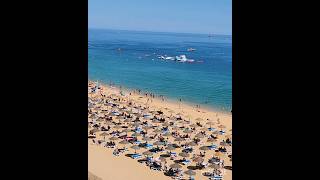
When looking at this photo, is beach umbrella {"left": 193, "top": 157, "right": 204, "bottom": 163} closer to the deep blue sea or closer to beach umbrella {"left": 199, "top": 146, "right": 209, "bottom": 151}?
beach umbrella {"left": 199, "top": 146, "right": 209, "bottom": 151}

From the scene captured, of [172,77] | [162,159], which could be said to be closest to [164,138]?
[162,159]

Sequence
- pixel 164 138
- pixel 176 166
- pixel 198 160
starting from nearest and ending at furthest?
pixel 176 166
pixel 198 160
pixel 164 138

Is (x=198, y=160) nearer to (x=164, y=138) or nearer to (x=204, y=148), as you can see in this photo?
(x=204, y=148)

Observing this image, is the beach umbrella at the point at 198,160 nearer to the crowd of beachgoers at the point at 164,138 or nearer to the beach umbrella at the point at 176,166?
the crowd of beachgoers at the point at 164,138

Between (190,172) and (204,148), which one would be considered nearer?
(190,172)

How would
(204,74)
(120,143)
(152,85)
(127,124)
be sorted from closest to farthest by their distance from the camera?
(120,143) → (127,124) → (152,85) → (204,74)

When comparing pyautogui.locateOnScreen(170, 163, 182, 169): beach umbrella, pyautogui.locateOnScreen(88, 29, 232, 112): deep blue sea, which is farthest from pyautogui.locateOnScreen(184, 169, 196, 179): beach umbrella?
pyautogui.locateOnScreen(88, 29, 232, 112): deep blue sea

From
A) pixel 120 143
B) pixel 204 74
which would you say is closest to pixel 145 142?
pixel 120 143
